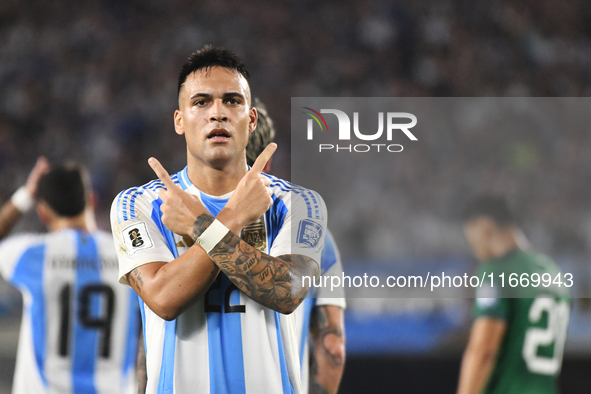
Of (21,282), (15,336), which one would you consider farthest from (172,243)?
(15,336)

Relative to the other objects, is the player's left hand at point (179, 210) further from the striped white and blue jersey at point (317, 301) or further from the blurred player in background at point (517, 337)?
the blurred player in background at point (517, 337)

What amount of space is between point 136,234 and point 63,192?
204 cm

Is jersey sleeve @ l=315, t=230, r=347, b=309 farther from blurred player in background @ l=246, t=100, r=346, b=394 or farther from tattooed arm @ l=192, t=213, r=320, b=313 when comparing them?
tattooed arm @ l=192, t=213, r=320, b=313

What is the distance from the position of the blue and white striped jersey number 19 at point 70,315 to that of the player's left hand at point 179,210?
2018 mm

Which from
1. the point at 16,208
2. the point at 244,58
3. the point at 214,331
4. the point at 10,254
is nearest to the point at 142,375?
the point at 214,331

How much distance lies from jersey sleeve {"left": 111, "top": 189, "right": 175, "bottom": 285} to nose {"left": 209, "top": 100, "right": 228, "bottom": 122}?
381mm

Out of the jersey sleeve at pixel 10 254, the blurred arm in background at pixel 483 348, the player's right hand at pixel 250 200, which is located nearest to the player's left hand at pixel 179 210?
the player's right hand at pixel 250 200

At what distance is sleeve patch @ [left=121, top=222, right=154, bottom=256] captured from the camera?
1931 mm

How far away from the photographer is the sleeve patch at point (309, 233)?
2.01m

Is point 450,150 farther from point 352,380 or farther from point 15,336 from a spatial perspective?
point 15,336

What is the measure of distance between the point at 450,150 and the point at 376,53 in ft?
11.4

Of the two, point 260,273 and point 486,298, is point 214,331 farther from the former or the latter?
point 486,298

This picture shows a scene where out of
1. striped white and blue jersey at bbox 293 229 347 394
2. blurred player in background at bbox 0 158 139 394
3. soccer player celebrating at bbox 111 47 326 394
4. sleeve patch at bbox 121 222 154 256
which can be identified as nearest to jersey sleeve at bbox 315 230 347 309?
striped white and blue jersey at bbox 293 229 347 394

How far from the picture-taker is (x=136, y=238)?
194 centimetres
